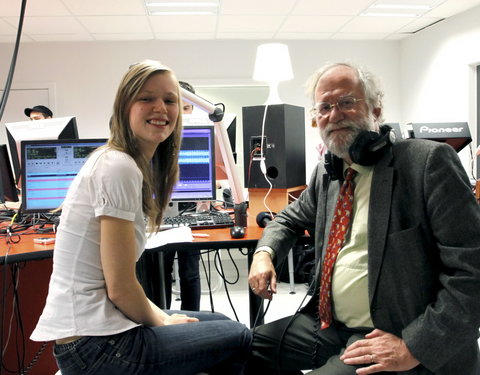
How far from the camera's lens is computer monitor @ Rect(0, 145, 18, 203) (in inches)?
84.7

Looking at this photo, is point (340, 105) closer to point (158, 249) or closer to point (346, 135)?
point (346, 135)

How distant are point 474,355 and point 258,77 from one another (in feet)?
10.0

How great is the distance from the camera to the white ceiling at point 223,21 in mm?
4191

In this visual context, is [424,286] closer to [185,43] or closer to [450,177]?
[450,177]

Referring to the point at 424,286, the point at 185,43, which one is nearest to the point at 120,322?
the point at 424,286

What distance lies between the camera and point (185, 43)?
5.47 m

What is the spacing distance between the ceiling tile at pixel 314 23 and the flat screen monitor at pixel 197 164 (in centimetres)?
319

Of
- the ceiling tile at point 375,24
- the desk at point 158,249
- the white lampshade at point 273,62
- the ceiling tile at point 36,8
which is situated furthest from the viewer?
the ceiling tile at point 375,24

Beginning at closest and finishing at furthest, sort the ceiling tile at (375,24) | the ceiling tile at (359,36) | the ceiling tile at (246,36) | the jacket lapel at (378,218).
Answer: the jacket lapel at (378,218) < the ceiling tile at (375,24) < the ceiling tile at (246,36) < the ceiling tile at (359,36)

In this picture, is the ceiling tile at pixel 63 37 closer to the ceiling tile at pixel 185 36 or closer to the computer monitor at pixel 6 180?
the ceiling tile at pixel 185 36

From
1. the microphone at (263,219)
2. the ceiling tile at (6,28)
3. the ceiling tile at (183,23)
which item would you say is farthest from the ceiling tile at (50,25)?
Answer: the microphone at (263,219)

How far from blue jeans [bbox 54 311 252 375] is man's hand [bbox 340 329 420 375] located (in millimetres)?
330

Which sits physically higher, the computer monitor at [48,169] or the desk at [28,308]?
the computer monitor at [48,169]

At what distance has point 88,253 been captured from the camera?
1043mm
